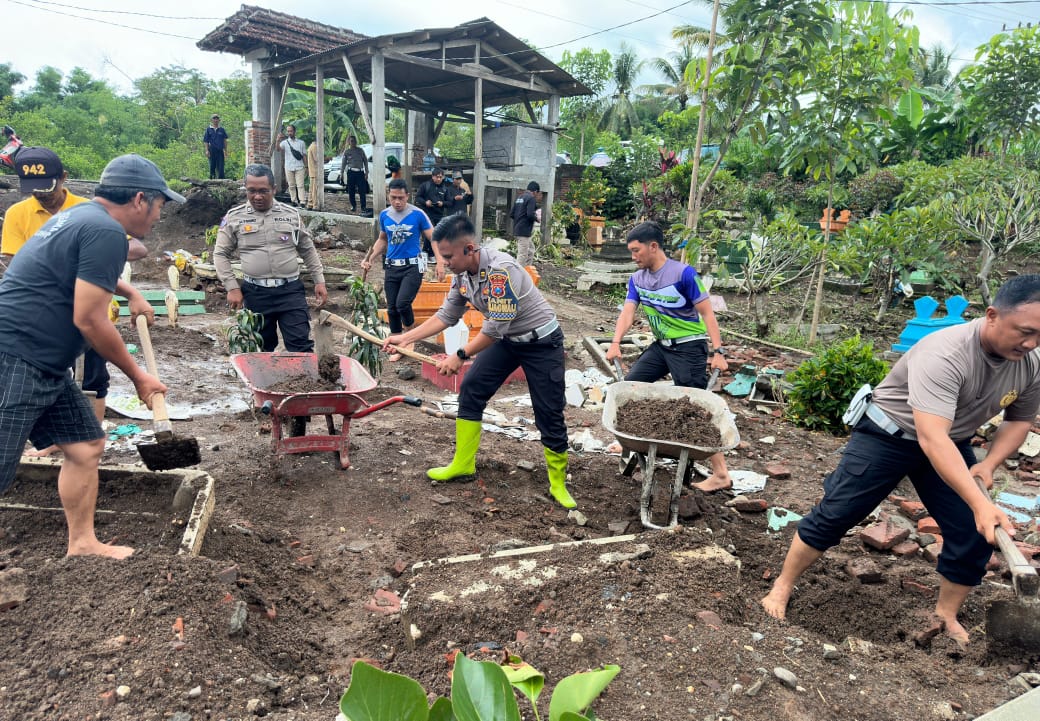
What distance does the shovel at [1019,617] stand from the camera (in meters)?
2.56

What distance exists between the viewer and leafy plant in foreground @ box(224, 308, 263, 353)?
5.33 m

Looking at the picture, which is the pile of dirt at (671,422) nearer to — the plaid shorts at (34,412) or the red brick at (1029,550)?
the red brick at (1029,550)

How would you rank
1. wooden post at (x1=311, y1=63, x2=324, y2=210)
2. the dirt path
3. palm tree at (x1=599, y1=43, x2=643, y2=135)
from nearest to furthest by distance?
1. the dirt path
2. wooden post at (x1=311, y1=63, x2=324, y2=210)
3. palm tree at (x1=599, y1=43, x2=643, y2=135)

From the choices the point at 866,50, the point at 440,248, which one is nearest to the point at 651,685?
the point at 440,248

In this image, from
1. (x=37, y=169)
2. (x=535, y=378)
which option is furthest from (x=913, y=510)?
(x=37, y=169)

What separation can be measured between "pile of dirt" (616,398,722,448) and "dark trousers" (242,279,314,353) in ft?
8.57

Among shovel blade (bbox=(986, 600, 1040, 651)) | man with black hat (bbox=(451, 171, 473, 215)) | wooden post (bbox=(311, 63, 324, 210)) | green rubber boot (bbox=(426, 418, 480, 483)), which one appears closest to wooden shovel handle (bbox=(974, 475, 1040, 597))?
shovel blade (bbox=(986, 600, 1040, 651))

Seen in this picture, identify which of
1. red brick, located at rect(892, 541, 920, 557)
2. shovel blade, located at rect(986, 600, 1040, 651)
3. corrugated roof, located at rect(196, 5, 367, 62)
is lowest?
red brick, located at rect(892, 541, 920, 557)

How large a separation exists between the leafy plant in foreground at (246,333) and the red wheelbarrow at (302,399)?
0.75 metres

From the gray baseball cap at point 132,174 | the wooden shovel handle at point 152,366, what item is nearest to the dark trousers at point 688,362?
the wooden shovel handle at point 152,366

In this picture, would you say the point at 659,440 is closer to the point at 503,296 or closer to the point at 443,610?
the point at 503,296

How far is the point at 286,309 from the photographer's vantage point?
209 inches

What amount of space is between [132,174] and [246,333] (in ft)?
8.76

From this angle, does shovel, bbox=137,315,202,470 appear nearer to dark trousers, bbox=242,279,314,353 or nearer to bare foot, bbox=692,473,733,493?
dark trousers, bbox=242,279,314,353
